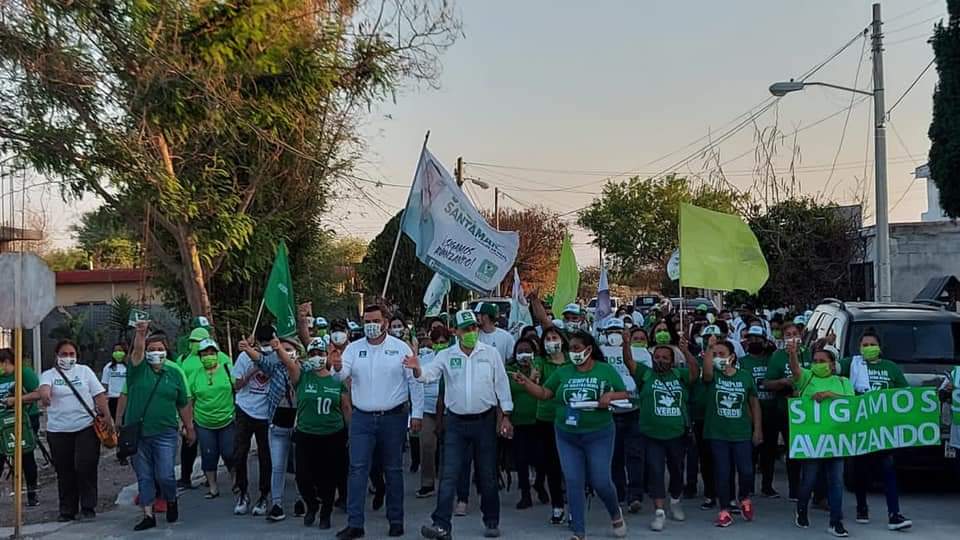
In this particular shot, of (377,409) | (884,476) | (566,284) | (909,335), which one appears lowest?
(884,476)

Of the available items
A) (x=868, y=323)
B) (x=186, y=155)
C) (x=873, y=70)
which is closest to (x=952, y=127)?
(x=873, y=70)

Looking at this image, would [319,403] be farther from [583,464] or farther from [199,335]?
[583,464]

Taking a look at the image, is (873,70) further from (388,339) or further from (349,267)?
(349,267)

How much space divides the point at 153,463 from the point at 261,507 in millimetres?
1170

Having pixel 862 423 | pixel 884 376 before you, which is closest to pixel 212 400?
pixel 862 423

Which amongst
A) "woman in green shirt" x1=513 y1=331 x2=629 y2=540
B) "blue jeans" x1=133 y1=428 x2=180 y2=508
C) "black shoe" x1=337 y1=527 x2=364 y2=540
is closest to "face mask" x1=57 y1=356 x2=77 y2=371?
"blue jeans" x1=133 y1=428 x2=180 y2=508

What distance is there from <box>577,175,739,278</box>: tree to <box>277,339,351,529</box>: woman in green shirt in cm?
4080

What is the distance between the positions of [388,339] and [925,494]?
5.75 metres

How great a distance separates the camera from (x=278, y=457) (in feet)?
32.0

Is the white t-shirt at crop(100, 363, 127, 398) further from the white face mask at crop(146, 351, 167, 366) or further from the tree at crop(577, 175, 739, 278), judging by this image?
the tree at crop(577, 175, 739, 278)

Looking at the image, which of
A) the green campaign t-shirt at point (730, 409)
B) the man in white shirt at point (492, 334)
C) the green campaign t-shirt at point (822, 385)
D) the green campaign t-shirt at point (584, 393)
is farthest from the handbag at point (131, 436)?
the green campaign t-shirt at point (822, 385)

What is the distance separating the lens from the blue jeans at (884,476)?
29.5 ft

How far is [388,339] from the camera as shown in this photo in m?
9.21

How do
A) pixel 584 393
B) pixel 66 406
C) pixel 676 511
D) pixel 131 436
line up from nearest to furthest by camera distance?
pixel 584 393, pixel 131 436, pixel 676 511, pixel 66 406
